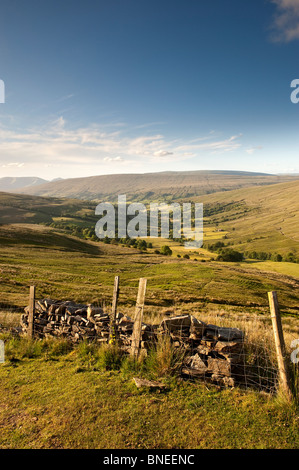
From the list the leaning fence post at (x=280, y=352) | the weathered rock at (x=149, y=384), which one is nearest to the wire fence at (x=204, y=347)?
the leaning fence post at (x=280, y=352)

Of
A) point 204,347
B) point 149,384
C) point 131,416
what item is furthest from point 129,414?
point 204,347

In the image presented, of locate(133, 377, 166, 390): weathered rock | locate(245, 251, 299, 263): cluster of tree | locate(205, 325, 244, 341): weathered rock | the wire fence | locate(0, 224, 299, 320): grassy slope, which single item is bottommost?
locate(245, 251, 299, 263): cluster of tree

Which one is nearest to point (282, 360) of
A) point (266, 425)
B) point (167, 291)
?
point (266, 425)

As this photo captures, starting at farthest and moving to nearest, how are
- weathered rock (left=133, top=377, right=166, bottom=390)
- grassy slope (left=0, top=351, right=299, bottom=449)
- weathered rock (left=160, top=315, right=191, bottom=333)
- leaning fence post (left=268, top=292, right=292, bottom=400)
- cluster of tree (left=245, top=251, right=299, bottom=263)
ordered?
cluster of tree (left=245, top=251, right=299, bottom=263)
weathered rock (left=160, top=315, right=191, bottom=333)
weathered rock (left=133, top=377, right=166, bottom=390)
leaning fence post (left=268, top=292, right=292, bottom=400)
grassy slope (left=0, top=351, right=299, bottom=449)

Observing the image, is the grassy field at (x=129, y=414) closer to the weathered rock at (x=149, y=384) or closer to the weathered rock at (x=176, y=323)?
the weathered rock at (x=149, y=384)

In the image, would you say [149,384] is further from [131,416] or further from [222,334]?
[222,334]

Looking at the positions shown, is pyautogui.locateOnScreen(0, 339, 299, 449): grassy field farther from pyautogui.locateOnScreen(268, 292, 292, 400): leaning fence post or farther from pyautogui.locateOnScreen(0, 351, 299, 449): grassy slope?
pyautogui.locateOnScreen(268, 292, 292, 400): leaning fence post

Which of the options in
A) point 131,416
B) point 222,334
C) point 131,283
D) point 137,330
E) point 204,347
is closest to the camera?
point 131,416

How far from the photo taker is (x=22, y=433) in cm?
550

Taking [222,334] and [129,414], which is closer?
[129,414]

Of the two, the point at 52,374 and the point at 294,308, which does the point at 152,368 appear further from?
the point at 294,308

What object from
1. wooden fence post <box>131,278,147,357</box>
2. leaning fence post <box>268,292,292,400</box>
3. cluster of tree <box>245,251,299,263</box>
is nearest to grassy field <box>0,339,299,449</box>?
leaning fence post <box>268,292,292,400</box>

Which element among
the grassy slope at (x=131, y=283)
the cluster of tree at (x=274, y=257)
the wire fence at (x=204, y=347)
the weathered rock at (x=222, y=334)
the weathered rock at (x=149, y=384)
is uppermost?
the weathered rock at (x=222, y=334)
